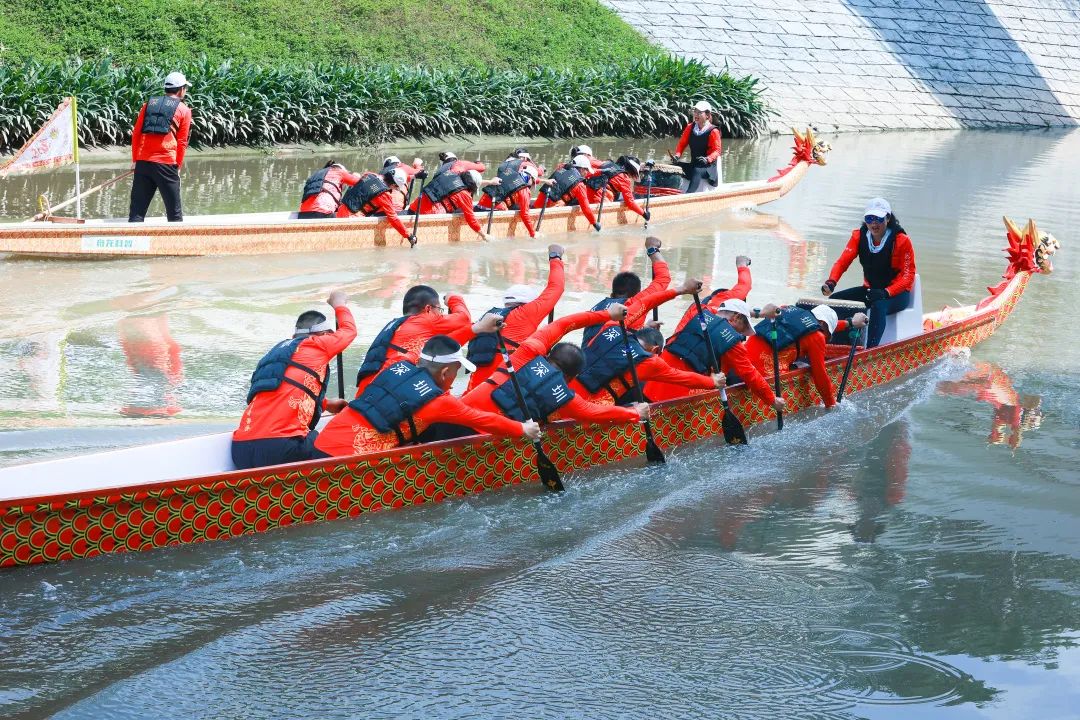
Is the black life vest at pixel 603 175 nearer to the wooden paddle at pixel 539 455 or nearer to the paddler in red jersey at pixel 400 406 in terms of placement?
the wooden paddle at pixel 539 455

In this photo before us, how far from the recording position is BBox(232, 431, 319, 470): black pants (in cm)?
709

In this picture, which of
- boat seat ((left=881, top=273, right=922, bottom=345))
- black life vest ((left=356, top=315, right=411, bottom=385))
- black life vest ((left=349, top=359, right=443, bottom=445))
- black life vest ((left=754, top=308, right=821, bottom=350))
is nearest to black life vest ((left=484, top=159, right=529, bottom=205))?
boat seat ((left=881, top=273, right=922, bottom=345))

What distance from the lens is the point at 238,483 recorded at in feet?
22.0

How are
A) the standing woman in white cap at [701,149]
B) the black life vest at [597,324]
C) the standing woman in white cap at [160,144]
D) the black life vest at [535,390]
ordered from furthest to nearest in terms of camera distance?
the standing woman in white cap at [701,149] → the standing woman in white cap at [160,144] → the black life vest at [597,324] → the black life vest at [535,390]

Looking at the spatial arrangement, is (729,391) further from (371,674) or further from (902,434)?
(371,674)

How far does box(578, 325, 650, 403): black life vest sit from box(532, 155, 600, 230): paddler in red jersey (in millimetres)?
7431

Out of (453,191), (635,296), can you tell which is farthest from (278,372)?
(453,191)

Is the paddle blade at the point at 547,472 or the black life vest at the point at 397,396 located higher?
the black life vest at the point at 397,396

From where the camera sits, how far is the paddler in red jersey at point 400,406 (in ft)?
23.3

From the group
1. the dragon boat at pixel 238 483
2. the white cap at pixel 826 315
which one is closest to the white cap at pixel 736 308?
the dragon boat at pixel 238 483

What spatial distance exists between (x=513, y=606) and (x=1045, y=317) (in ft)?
28.8

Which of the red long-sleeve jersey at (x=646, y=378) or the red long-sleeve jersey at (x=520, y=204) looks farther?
the red long-sleeve jersey at (x=520, y=204)

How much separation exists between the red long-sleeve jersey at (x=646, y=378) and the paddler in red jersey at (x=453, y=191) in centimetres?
638

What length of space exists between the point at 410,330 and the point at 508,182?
23.1ft
